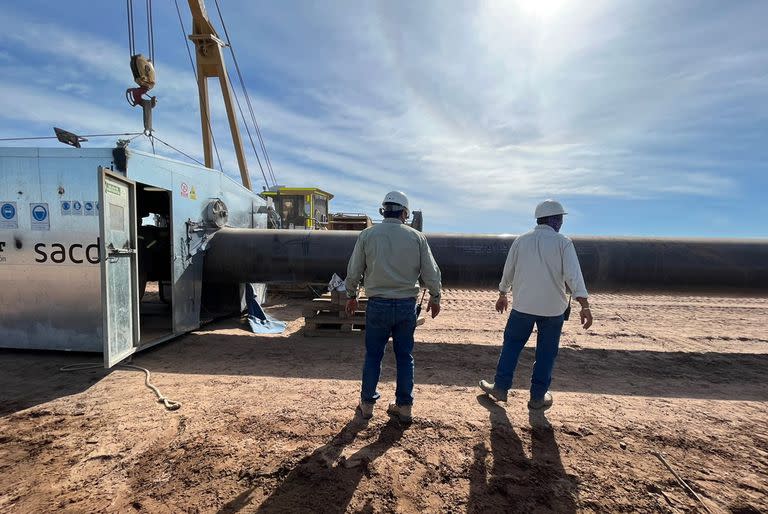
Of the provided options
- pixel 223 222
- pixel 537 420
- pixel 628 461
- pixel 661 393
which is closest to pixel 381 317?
pixel 537 420

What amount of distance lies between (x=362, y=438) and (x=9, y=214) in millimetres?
4766

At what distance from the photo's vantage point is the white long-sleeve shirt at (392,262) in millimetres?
2891

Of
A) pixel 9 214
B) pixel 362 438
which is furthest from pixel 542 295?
pixel 9 214

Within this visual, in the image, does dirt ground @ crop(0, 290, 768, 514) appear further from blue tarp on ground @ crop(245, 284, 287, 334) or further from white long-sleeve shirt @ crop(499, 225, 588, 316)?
blue tarp on ground @ crop(245, 284, 287, 334)

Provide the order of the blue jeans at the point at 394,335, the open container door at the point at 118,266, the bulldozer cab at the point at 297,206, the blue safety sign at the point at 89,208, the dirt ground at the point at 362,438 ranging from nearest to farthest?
the dirt ground at the point at 362,438 → the blue jeans at the point at 394,335 → the open container door at the point at 118,266 → the blue safety sign at the point at 89,208 → the bulldozer cab at the point at 297,206

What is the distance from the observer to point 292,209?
12.0 meters

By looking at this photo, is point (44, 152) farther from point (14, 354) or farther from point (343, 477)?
point (343, 477)

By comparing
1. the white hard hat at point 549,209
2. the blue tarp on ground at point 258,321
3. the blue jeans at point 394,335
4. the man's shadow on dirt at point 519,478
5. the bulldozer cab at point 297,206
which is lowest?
the man's shadow on dirt at point 519,478

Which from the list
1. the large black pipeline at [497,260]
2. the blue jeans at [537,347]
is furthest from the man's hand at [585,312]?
the large black pipeline at [497,260]

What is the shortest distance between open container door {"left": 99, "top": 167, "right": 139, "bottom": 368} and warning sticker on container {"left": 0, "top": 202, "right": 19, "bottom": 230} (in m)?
1.38

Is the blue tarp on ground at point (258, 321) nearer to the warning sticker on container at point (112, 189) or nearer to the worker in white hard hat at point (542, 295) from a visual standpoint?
the warning sticker on container at point (112, 189)

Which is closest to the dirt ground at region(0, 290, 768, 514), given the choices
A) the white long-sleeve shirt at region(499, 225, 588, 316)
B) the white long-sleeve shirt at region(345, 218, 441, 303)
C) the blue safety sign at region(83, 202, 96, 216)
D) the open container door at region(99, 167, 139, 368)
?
the open container door at region(99, 167, 139, 368)

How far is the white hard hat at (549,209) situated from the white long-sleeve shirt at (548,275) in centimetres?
13

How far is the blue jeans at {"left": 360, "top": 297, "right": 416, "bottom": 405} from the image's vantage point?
289 centimetres
